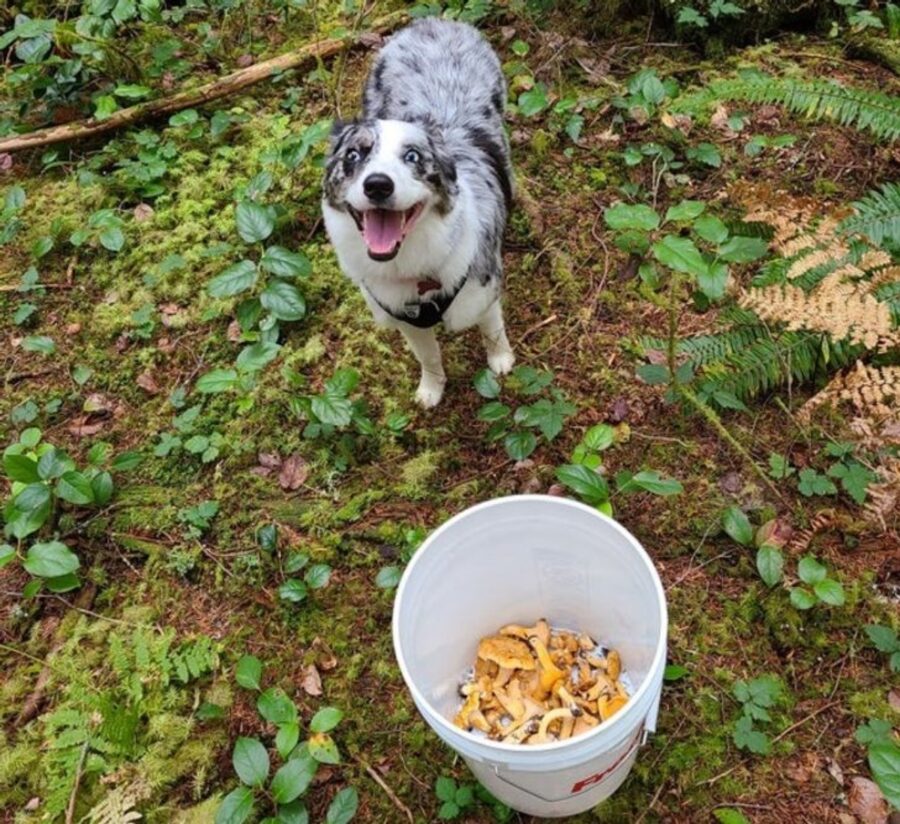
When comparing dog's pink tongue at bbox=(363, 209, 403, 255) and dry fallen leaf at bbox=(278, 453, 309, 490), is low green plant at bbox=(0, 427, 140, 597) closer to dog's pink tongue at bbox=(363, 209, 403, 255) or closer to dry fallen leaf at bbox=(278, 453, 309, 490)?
dry fallen leaf at bbox=(278, 453, 309, 490)

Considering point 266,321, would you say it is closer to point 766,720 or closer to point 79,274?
point 79,274

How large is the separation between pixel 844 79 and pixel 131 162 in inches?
185

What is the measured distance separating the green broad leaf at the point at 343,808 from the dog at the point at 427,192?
1.81 metres

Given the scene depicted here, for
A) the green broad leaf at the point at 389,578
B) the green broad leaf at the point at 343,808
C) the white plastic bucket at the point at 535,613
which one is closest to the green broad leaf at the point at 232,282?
the green broad leaf at the point at 389,578

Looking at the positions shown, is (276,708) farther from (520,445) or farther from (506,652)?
(520,445)

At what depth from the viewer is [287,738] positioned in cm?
269

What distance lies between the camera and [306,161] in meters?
4.80

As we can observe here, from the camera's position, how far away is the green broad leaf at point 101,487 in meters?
Result: 3.52

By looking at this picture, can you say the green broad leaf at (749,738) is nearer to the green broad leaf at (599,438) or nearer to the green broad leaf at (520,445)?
the green broad leaf at (599,438)

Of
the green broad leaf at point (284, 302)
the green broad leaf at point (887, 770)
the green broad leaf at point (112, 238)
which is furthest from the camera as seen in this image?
the green broad leaf at point (112, 238)

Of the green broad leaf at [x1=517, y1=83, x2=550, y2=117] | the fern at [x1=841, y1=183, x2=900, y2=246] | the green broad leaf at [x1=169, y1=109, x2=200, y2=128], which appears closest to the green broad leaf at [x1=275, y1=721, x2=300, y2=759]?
the fern at [x1=841, y1=183, x2=900, y2=246]

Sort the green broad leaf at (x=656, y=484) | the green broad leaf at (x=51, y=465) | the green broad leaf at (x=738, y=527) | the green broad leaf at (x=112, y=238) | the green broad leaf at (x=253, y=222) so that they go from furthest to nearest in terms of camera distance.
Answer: the green broad leaf at (x=112, y=238)
the green broad leaf at (x=253, y=222)
the green broad leaf at (x=51, y=465)
the green broad leaf at (x=738, y=527)
the green broad leaf at (x=656, y=484)

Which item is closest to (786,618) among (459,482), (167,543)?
(459,482)

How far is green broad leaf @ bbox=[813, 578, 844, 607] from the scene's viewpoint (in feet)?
8.89
